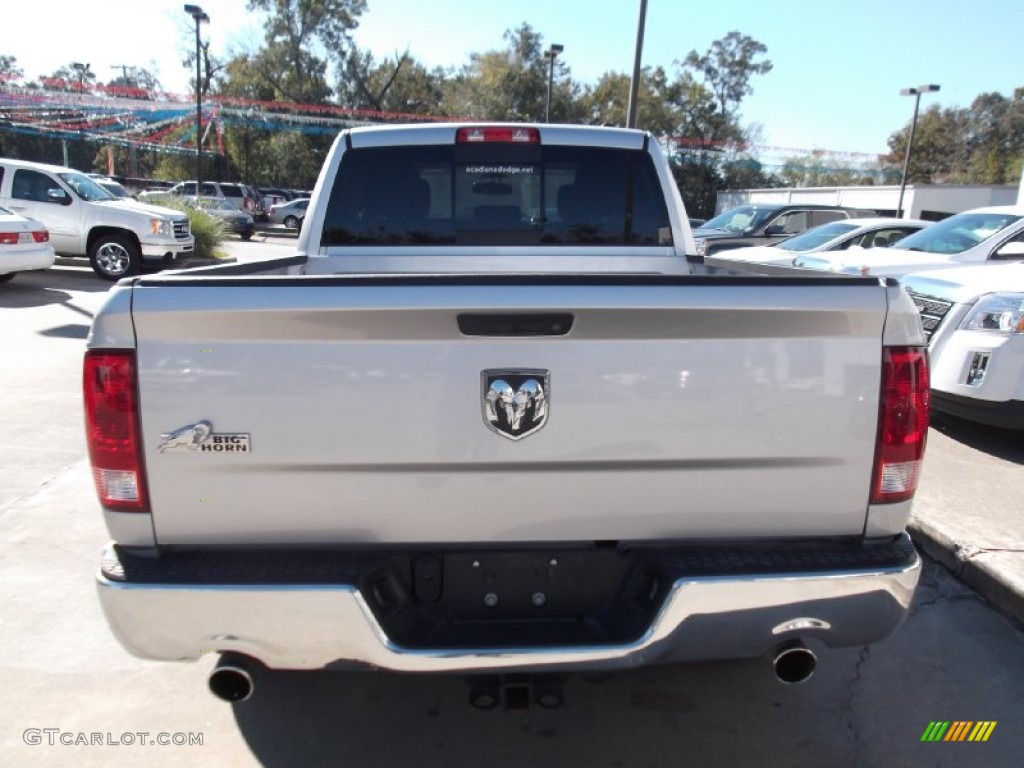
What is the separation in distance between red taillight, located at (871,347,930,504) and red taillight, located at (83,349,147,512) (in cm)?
212

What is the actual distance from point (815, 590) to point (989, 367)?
174 inches

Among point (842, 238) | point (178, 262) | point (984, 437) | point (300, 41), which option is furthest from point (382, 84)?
point (984, 437)

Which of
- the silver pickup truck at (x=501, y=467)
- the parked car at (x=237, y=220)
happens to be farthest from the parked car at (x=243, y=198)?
the silver pickup truck at (x=501, y=467)

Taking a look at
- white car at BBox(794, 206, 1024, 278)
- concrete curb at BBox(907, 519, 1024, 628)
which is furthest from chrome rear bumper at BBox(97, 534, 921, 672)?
white car at BBox(794, 206, 1024, 278)

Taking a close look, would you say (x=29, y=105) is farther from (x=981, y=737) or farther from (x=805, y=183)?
(x=805, y=183)

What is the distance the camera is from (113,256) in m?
14.8

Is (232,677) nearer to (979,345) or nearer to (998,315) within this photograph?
(979,345)

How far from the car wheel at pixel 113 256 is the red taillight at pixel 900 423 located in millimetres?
15191

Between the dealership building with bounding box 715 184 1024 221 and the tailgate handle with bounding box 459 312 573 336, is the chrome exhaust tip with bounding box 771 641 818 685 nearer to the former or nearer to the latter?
the tailgate handle with bounding box 459 312 573 336

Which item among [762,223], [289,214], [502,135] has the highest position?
[502,135]

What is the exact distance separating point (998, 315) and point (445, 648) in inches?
214

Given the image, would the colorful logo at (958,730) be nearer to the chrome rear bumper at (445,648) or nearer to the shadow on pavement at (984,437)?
the chrome rear bumper at (445,648)

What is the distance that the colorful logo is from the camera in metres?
2.85

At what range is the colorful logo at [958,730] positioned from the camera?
2.85 metres
